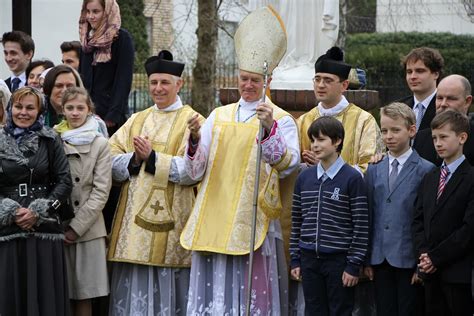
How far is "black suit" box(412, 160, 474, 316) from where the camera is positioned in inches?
260

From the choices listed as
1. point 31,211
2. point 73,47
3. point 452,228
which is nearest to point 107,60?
point 73,47

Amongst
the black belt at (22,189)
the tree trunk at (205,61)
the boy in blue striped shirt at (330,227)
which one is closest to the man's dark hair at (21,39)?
the black belt at (22,189)

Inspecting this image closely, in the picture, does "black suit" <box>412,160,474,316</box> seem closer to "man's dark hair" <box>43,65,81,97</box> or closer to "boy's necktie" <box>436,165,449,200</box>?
"boy's necktie" <box>436,165,449,200</box>

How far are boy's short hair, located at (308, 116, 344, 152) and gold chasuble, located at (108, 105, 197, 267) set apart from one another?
44.3 inches

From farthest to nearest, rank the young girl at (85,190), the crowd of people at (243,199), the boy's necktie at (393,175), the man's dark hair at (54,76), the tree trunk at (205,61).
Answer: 1. the tree trunk at (205,61)
2. the man's dark hair at (54,76)
3. the young girl at (85,190)
4. the boy's necktie at (393,175)
5. the crowd of people at (243,199)

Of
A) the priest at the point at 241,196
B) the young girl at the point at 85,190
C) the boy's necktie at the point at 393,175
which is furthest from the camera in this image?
the young girl at the point at 85,190

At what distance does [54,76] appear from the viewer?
822 cm

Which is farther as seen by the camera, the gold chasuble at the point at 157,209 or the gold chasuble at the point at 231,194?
the gold chasuble at the point at 157,209

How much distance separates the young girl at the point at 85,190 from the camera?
7.78 meters

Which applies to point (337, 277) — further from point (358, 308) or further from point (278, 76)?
point (278, 76)

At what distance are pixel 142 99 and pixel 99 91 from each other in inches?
448

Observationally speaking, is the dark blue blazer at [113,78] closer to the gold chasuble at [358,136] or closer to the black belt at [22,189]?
the black belt at [22,189]

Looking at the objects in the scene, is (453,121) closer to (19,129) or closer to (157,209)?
(157,209)

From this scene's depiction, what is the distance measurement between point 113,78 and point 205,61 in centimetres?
939
